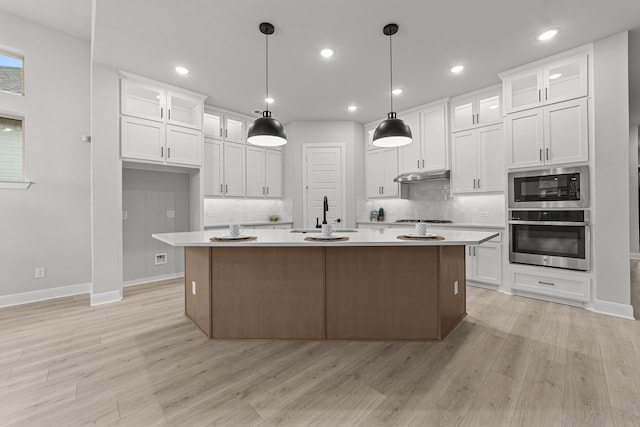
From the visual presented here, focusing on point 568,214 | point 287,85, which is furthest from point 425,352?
point 287,85

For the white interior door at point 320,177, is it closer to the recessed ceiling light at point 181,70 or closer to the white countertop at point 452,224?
the white countertop at point 452,224

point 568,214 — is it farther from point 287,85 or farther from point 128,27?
point 128,27

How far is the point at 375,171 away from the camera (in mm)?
5594

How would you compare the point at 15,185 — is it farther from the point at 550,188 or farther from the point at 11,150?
the point at 550,188

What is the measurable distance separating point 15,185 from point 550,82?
6.81 m

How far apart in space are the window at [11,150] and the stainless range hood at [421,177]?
5.36 meters

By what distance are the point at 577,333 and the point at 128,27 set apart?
5.23 metres

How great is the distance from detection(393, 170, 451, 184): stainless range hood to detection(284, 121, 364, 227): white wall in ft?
2.88

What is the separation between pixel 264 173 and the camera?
18.2 feet

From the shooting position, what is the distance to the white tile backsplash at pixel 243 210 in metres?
5.13

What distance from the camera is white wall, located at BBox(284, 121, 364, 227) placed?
5.56 metres

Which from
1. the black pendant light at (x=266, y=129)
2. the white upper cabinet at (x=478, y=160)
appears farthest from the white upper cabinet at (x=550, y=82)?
the black pendant light at (x=266, y=129)

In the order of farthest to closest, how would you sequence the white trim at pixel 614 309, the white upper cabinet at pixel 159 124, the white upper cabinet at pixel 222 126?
the white upper cabinet at pixel 222 126
the white upper cabinet at pixel 159 124
the white trim at pixel 614 309

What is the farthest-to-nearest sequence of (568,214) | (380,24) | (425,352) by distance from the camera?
(568,214) < (380,24) < (425,352)
